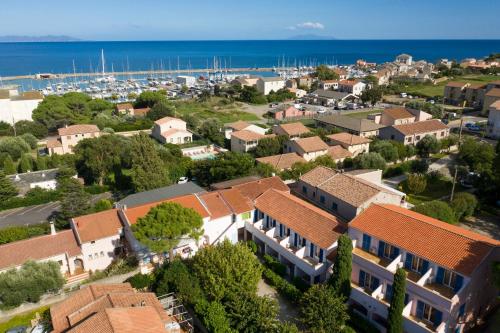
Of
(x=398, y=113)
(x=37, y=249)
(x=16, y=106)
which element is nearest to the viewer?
(x=37, y=249)

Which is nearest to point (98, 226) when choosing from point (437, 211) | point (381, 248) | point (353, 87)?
point (381, 248)

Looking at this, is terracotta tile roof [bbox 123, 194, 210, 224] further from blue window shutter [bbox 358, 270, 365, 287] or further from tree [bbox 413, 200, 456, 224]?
tree [bbox 413, 200, 456, 224]

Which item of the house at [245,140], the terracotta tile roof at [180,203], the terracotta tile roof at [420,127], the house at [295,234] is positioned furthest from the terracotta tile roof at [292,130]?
the terracotta tile roof at [180,203]

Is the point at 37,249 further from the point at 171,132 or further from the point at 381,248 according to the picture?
the point at 171,132

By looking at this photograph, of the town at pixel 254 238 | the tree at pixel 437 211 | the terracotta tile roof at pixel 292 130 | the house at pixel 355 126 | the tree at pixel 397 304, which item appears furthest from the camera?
the house at pixel 355 126

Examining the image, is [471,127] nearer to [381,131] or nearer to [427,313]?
[381,131]

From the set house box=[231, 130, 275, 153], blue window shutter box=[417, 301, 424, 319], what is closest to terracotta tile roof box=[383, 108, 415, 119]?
house box=[231, 130, 275, 153]

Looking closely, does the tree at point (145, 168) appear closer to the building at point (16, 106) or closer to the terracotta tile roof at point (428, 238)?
the terracotta tile roof at point (428, 238)
